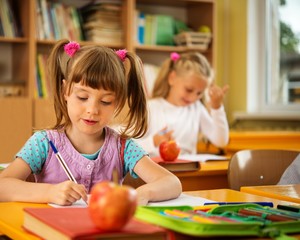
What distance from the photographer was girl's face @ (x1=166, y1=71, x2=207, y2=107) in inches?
143

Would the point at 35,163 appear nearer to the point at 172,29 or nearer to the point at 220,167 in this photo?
the point at 220,167

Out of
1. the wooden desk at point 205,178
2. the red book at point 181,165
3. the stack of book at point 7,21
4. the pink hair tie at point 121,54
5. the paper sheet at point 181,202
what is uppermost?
the stack of book at point 7,21

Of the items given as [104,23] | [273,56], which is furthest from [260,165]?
[273,56]

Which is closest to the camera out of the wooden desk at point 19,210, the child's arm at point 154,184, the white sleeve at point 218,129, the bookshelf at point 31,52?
the wooden desk at point 19,210

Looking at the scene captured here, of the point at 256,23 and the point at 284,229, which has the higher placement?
the point at 256,23

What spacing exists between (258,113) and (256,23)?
2.58ft

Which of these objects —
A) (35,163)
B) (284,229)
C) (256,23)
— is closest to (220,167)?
(35,163)

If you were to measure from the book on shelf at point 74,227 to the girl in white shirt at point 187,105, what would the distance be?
2.38 meters

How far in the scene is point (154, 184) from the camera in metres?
1.63

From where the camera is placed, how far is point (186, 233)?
986 millimetres

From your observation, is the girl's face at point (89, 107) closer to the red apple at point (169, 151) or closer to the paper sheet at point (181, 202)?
the paper sheet at point (181, 202)

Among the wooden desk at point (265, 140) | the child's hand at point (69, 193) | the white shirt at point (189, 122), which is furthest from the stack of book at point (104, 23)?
the child's hand at point (69, 193)

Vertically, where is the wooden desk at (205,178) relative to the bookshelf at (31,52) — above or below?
below

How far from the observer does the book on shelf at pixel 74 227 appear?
3.21 feet
